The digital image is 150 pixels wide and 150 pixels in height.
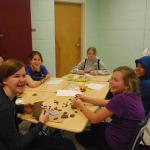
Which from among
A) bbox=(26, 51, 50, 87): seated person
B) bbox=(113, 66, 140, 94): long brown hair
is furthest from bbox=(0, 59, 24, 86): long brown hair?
bbox=(26, 51, 50, 87): seated person

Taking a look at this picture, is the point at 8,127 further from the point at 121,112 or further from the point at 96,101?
the point at 96,101

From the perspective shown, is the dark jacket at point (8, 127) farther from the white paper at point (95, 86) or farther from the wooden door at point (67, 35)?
the wooden door at point (67, 35)

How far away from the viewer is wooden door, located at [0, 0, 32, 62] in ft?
12.2

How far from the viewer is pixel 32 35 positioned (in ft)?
14.6

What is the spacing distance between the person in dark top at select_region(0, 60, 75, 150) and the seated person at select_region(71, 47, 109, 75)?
1.98m

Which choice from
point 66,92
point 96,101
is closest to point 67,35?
point 66,92

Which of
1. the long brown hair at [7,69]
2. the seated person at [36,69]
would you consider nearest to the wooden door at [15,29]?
the seated person at [36,69]

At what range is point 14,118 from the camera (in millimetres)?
1602

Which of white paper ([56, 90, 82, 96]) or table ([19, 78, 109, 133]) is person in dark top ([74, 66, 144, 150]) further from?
white paper ([56, 90, 82, 96])

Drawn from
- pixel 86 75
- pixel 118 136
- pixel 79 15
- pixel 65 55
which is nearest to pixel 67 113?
pixel 118 136

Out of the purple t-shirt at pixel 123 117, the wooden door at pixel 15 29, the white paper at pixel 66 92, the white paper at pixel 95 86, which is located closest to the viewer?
the purple t-shirt at pixel 123 117

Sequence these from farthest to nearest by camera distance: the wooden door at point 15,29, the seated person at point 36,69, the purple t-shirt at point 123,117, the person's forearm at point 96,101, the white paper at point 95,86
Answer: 1. the wooden door at point 15,29
2. the seated person at point 36,69
3. the white paper at point 95,86
4. the person's forearm at point 96,101
5. the purple t-shirt at point 123,117

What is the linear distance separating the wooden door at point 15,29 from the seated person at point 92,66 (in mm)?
1030

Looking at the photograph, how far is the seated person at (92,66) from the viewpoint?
379 cm
